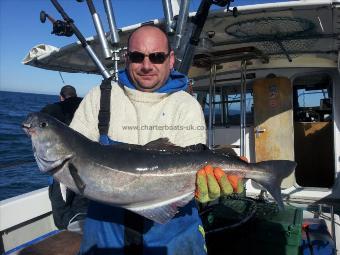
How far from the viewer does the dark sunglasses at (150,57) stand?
9.98 ft

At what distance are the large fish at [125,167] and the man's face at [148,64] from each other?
0.57 m

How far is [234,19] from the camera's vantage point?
5480mm

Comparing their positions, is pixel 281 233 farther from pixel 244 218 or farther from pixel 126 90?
pixel 126 90

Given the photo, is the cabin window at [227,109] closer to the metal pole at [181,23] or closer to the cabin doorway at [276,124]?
the cabin doorway at [276,124]

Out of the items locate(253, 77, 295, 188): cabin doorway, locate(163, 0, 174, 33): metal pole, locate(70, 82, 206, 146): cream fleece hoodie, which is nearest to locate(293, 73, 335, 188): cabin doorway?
locate(253, 77, 295, 188): cabin doorway

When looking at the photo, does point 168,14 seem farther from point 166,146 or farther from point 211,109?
point 211,109

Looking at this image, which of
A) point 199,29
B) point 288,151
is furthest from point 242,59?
point 199,29

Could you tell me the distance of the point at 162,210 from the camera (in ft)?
9.24

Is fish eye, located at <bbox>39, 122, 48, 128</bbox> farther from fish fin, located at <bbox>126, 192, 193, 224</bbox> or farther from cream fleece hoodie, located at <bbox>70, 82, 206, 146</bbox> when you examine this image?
fish fin, located at <bbox>126, 192, 193, 224</bbox>

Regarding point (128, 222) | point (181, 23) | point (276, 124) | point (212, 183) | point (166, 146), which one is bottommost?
point (128, 222)

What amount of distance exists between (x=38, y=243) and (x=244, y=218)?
288 cm

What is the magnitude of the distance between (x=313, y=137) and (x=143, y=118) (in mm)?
8179

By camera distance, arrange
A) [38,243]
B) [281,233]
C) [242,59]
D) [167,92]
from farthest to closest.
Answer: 1. [242,59]
2. [281,233]
3. [38,243]
4. [167,92]

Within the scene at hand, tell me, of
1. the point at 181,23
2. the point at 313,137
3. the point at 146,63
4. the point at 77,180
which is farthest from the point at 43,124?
the point at 313,137
